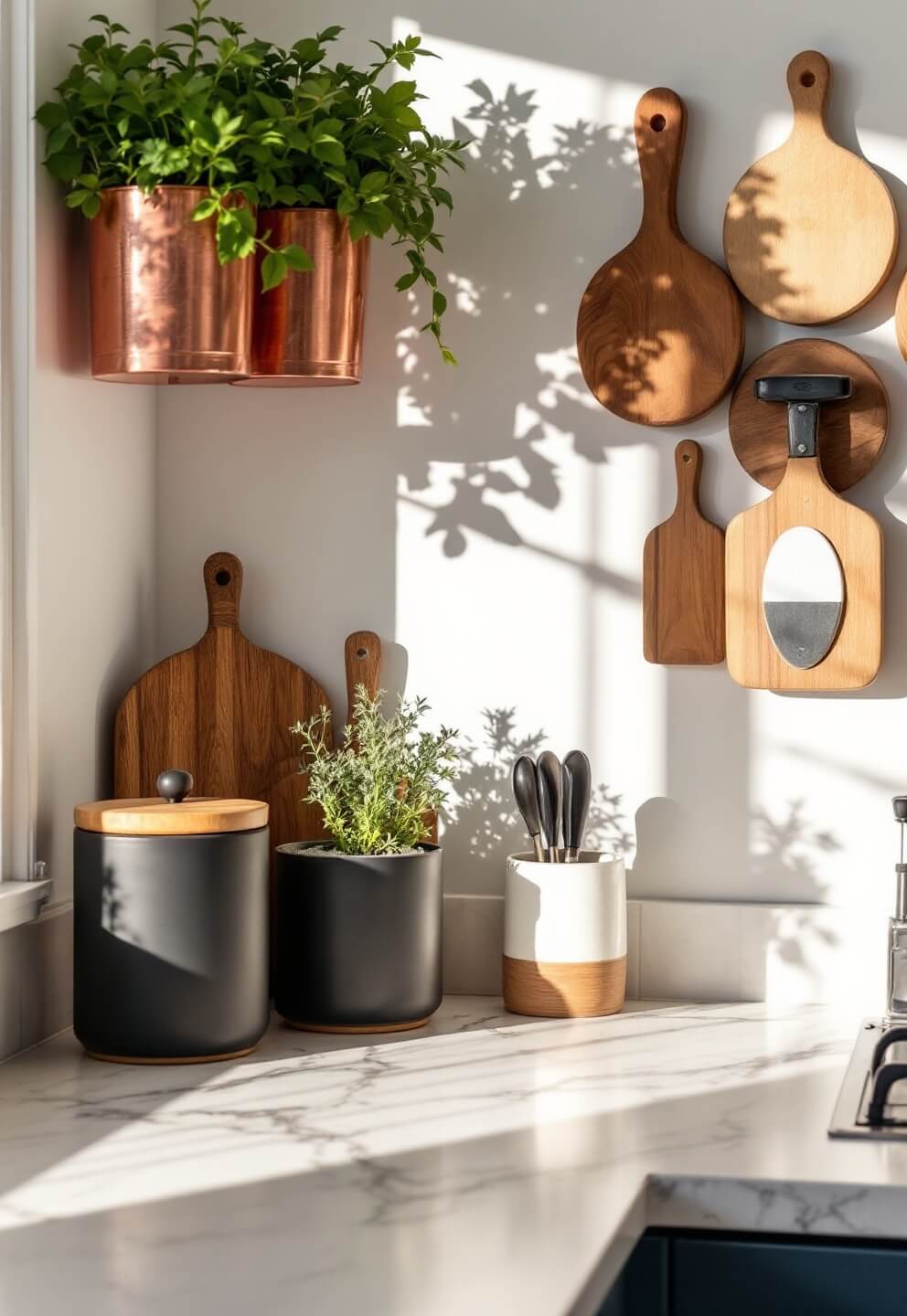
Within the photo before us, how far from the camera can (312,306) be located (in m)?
1.67

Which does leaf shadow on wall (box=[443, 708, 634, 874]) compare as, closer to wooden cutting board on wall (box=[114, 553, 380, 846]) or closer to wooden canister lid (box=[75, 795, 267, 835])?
wooden cutting board on wall (box=[114, 553, 380, 846])

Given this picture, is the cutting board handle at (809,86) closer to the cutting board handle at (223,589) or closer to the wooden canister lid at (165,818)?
the cutting board handle at (223,589)

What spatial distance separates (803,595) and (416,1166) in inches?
30.9

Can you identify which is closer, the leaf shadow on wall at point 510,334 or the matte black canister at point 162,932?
the matte black canister at point 162,932

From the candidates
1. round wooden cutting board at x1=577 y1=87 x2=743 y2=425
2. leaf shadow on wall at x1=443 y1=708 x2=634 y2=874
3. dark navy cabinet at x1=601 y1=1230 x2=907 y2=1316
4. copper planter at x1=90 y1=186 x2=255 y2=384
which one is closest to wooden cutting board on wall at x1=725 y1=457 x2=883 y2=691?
round wooden cutting board at x1=577 y1=87 x2=743 y2=425

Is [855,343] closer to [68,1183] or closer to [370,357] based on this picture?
[370,357]

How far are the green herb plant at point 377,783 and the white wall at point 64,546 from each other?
0.24m

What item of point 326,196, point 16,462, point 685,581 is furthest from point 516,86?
point 16,462

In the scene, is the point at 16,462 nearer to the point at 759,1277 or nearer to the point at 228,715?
the point at 228,715

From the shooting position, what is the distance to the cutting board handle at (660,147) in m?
1.75

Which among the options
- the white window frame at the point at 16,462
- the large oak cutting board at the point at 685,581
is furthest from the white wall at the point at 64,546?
the large oak cutting board at the point at 685,581

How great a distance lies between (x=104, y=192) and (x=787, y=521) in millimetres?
770

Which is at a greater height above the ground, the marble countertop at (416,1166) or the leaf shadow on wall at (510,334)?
the leaf shadow on wall at (510,334)

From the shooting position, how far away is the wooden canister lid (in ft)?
4.84
